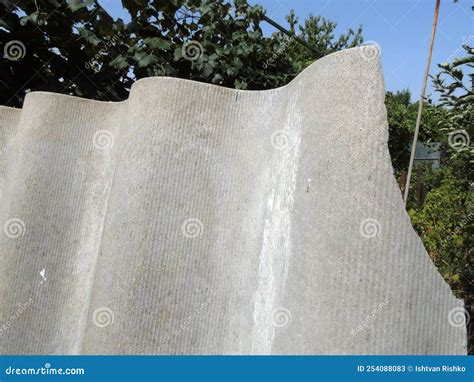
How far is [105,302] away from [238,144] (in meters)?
1.04

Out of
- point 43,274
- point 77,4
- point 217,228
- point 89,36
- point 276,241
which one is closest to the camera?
point 276,241

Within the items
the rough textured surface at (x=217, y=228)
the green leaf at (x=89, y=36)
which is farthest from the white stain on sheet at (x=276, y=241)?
the green leaf at (x=89, y=36)

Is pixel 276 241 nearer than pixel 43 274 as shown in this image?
Yes

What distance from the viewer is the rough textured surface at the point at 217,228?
220cm

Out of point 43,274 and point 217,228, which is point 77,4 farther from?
point 217,228

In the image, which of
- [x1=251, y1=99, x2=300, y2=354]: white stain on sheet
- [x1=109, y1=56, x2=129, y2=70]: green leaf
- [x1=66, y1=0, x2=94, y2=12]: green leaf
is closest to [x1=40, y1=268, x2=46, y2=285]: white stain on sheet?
[x1=251, y1=99, x2=300, y2=354]: white stain on sheet

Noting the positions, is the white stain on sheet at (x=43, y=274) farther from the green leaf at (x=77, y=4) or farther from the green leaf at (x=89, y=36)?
the green leaf at (x=77, y=4)

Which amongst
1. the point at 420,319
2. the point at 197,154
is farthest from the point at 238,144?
the point at 420,319

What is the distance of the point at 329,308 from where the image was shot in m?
2.23

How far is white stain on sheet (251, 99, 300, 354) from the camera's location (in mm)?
2588

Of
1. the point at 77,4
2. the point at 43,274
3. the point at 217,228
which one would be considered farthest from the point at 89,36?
the point at 217,228

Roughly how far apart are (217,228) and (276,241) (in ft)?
1.16

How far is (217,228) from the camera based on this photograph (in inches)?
114

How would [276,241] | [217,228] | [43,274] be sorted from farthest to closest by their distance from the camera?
[43,274], [217,228], [276,241]
